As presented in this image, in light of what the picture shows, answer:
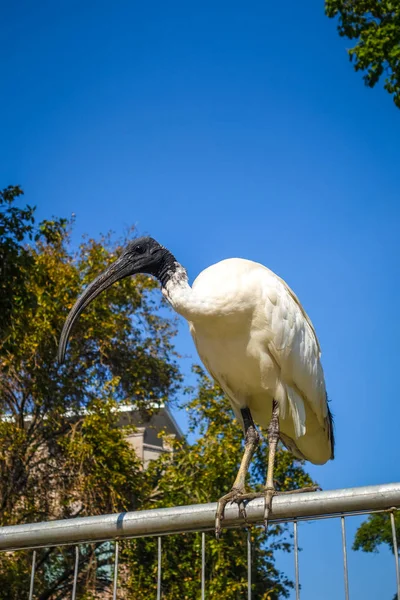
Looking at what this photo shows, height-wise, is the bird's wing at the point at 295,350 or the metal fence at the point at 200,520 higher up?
the bird's wing at the point at 295,350

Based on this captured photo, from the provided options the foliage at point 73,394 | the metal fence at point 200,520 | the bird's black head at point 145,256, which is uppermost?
the foliage at point 73,394

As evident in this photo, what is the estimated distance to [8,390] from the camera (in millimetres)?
12594

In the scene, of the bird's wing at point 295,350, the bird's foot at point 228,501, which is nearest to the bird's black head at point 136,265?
the bird's wing at point 295,350

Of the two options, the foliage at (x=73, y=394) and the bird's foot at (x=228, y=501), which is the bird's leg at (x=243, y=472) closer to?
the bird's foot at (x=228, y=501)

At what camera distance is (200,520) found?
8.52 feet

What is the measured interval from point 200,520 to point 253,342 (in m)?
1.73

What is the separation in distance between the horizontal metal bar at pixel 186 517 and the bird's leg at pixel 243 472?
0.13 ft

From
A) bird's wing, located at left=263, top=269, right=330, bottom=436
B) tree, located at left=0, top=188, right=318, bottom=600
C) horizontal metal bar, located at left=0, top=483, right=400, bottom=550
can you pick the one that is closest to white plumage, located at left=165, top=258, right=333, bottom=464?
bird's wing, located at left=263, top=269, right=330, bottom=436

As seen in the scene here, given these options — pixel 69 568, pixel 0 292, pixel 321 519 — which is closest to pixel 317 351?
pixel 321 519

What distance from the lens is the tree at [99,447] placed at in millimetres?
10508

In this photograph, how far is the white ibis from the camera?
4.15m

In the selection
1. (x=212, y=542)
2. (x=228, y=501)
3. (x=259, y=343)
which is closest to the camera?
(x=228, y=501)

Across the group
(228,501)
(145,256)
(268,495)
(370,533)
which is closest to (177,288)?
(145,256)

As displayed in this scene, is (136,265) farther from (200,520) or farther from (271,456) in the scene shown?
(200,520)
